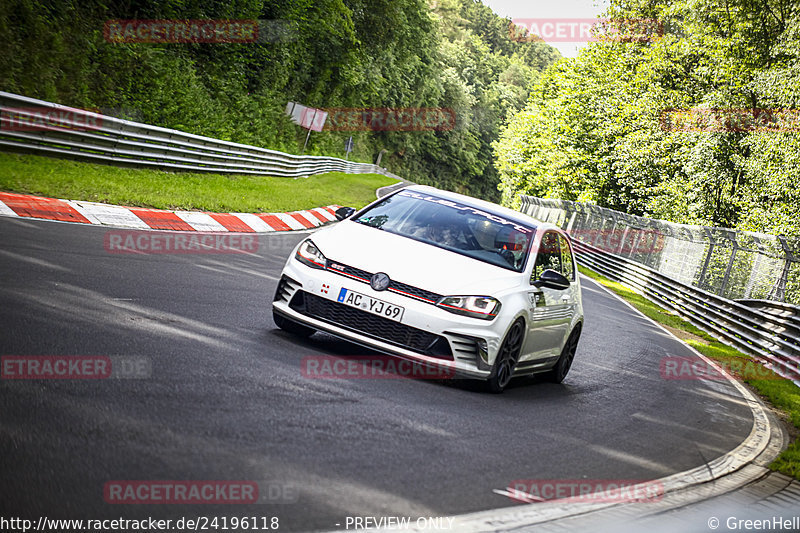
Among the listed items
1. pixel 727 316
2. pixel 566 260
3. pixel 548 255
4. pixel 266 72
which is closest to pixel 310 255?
pixel 548 255

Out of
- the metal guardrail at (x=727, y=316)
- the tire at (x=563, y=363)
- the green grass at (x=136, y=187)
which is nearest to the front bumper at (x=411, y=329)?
the tire at (x=563, y=363)

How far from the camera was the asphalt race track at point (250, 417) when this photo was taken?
12.9ft

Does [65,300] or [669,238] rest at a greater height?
[669,238]

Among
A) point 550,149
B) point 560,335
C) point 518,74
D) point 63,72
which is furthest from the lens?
point 518,74

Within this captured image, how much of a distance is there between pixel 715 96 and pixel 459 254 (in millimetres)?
31244

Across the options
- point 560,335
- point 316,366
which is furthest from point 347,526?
point 560,335

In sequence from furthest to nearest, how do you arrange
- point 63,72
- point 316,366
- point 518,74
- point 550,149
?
point 518,74 → point 550,149 → point 63,72 → point 316,366

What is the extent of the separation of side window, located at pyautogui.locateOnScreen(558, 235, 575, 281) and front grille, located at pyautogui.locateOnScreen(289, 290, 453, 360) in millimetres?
2636

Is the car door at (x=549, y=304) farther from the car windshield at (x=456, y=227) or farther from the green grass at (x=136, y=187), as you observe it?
the green grass at (x=136, y=187)

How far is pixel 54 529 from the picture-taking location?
10.4 ft

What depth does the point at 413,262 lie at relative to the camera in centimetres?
726

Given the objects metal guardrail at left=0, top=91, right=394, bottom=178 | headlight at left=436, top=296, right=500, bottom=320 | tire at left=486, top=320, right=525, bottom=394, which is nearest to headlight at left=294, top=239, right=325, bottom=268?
headlight at left=436, top=296, right=500, bottom=320

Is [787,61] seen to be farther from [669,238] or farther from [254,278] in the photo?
[254,278]

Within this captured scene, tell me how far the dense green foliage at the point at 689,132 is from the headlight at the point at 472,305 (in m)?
26.9
